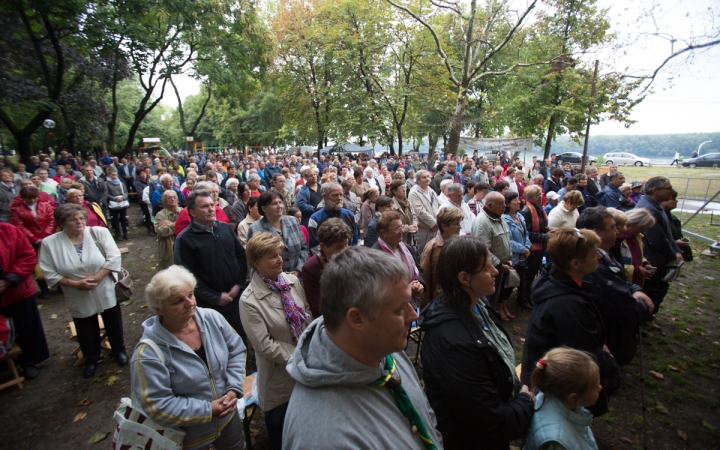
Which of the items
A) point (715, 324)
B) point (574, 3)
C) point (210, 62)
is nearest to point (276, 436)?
point (715, 324)

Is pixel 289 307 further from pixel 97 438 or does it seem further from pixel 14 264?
pixel 14 264

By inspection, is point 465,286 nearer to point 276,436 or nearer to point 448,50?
point 276,436

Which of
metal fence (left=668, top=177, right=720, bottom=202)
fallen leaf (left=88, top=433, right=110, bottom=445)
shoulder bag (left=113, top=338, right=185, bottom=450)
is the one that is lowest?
fallen leaf (left=88, top=433, right=110, bottom=445)

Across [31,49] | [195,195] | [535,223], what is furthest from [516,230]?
[31,49]

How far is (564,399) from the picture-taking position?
1886mm

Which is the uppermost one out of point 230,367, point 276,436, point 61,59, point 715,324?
point 61,59

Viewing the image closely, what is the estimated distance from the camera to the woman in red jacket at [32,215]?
5.73m

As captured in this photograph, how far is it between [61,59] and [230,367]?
16020mm

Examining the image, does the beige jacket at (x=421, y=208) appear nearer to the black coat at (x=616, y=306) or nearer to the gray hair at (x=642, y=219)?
the gray hair at (x=642, y=219)

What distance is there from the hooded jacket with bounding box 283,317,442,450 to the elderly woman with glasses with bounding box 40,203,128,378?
149 inches

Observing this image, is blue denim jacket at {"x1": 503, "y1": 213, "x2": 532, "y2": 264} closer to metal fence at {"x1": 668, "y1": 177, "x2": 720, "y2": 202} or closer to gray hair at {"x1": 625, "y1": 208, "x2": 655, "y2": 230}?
gray hair at {"x1": 625, "y1": 208, "x2": 655, "y2": 230}

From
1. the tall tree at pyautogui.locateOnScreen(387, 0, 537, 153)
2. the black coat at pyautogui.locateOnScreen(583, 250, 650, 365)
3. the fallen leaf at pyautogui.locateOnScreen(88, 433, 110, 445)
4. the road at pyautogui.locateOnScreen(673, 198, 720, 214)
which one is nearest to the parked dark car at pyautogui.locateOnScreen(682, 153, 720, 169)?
Result: the road at pyautogui.locateOnScreen(673, 198, 720, 214)

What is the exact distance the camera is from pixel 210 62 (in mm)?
16344

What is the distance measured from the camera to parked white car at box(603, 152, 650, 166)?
35500 mm
